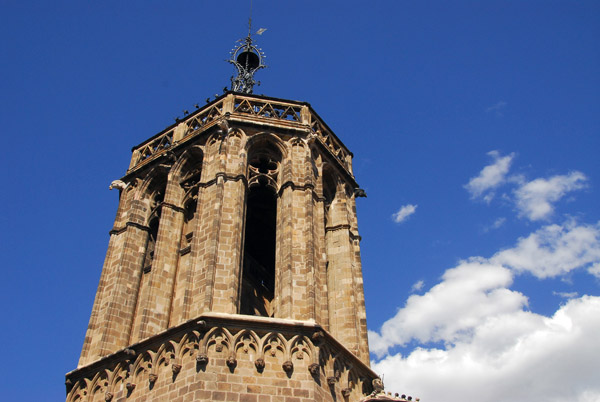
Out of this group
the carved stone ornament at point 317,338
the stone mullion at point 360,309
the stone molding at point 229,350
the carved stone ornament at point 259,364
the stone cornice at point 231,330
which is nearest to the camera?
the carved stone ornament at point 259,364

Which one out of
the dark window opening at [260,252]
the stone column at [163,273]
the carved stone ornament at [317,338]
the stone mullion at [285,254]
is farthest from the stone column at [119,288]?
the carved stone ornament at [317,338]

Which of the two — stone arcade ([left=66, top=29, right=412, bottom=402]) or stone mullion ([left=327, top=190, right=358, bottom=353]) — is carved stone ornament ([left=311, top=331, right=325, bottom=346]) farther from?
stone mullion ([left=327, top=190, right=358, bottom=353])

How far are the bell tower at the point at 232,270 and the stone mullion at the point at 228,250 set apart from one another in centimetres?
3

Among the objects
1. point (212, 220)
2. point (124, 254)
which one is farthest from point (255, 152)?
point (124, 254)

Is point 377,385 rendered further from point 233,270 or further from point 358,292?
point 233,270

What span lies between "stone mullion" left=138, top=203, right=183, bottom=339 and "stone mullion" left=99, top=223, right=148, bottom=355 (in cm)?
41

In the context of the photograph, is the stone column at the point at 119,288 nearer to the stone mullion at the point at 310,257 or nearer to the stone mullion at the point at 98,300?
the stone mullion at the point at 98,300

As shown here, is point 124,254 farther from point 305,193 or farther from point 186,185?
point 305,193

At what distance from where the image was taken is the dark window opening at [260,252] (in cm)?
2080

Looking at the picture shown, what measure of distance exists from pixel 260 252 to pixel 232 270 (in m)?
7.29

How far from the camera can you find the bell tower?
14.1m

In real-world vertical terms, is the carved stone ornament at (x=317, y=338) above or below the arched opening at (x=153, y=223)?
below

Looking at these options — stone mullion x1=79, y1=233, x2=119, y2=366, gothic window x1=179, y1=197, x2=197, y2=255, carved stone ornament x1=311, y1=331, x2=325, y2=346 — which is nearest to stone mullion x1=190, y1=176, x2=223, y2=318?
gothic window x1=179, y1=197, x2=197, y2=255

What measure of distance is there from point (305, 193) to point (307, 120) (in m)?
3.07
